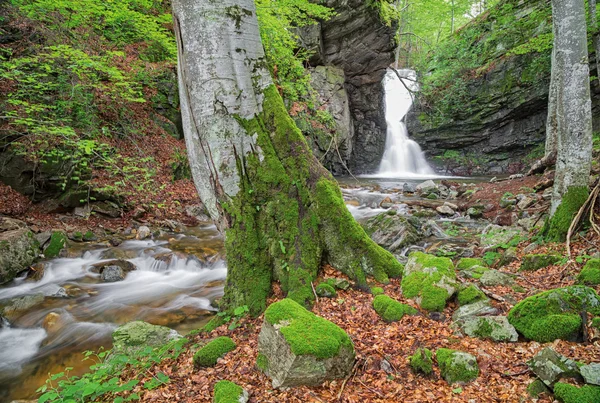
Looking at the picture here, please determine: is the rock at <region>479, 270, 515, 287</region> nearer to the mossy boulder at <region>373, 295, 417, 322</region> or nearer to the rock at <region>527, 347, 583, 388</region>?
the mossy boulder at <region>373, 295, 417, 322</region>

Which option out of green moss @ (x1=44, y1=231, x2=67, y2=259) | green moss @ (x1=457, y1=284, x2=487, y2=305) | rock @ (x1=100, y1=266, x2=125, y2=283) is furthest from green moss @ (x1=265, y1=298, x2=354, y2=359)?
green moss @ (x1=44, y1=231, x2=67, y2=259)

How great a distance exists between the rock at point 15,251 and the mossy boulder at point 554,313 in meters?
9.09

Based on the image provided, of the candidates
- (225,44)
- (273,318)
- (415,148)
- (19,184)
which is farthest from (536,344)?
(415,148)

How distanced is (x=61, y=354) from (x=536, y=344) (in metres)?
6.10

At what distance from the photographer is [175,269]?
8062 millimetres

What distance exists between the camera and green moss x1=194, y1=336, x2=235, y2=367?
118 inches

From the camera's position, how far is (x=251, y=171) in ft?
12.5

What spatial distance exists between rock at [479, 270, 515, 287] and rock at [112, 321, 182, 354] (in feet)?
13.1

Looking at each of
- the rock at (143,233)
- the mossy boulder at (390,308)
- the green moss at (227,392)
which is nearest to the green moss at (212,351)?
the green moss at (227,392)

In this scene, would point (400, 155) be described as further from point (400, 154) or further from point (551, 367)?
point (551, 367)

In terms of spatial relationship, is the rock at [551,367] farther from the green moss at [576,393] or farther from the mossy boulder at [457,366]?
the mossy boulder at [457,366]

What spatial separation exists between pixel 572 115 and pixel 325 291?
5.20 metres

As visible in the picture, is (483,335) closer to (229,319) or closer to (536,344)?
(536,344)

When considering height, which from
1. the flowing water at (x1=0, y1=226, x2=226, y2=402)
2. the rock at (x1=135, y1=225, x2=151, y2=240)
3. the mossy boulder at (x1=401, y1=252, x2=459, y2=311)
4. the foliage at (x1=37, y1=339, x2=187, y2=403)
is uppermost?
the rock at (x1=135, y1=225, x2=151, y2=240)
